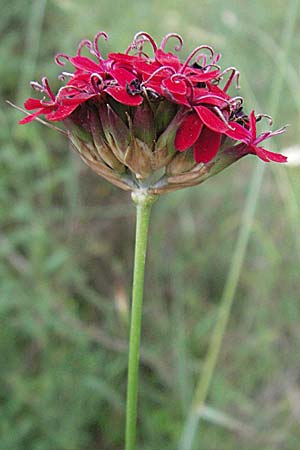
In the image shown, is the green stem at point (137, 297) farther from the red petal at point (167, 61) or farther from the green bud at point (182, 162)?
the red petal at point (167, 61)

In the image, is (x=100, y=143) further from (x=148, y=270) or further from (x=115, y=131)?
(x=148, y=270)

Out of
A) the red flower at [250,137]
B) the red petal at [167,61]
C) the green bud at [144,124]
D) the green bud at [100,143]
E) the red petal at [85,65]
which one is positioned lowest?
the green bud at [100,143]

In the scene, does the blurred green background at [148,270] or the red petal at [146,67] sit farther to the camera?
the blurred green background at [148,270]

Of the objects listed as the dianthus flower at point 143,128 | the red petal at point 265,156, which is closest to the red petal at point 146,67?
the dianthus flower at point 143,128

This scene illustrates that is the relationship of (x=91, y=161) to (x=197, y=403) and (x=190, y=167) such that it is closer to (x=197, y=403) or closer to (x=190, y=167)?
(x=190, y=167)

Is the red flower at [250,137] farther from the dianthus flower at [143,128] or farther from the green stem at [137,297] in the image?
the green stem at [137,297]

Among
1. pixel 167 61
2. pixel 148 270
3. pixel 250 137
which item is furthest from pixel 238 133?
pixel 148 270

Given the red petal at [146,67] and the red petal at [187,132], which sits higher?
the red petal at [146,67]
